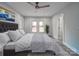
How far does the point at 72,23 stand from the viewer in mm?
3543

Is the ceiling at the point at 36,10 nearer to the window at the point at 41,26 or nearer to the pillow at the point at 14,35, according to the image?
the window at the point at 41,26

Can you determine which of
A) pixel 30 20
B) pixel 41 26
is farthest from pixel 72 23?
pixel 30 20

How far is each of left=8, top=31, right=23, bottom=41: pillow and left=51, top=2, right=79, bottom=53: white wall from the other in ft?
4.71

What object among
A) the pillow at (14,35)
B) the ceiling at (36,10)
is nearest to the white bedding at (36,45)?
the pillow at (14,35)

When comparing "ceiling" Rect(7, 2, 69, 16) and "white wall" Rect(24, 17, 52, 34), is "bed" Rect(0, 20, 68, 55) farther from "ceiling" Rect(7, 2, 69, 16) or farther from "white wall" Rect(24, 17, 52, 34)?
"ceiling" Rect(7, 2, 69, 16)

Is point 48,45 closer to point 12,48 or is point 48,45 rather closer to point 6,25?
point 12,48

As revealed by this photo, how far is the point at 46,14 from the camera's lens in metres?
2.98

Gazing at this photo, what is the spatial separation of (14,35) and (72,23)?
181cm

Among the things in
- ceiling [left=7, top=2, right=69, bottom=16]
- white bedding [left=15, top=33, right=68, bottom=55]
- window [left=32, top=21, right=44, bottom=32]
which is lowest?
white bedding [left=15, top=33, right=68, bottom=55]

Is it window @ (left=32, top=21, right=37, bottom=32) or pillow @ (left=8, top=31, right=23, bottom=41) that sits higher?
window @ (left=32, top=21, right=37, bottom=32)

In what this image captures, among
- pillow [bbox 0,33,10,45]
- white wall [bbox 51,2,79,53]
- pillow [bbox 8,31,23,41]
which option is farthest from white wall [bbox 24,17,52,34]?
white wall [bbox 51,2,79,53]

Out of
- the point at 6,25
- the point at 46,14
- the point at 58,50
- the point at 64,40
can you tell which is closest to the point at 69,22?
the point at 64,40

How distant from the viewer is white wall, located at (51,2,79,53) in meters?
3.20

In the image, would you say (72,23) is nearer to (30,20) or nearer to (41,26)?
(41,26)
